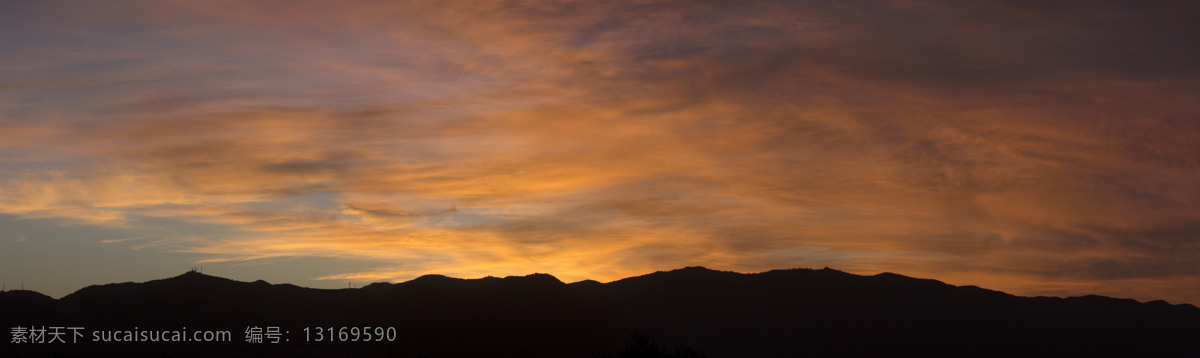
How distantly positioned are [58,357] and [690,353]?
2981 inches

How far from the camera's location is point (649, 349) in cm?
7919

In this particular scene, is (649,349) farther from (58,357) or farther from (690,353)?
(58,357)

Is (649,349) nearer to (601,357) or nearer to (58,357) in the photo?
(601,357)

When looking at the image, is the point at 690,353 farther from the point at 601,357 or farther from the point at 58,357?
the point at 58,357

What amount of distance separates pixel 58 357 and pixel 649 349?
71289 millimetres

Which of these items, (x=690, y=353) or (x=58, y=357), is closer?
(x=690, y=353)

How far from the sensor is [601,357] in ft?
249

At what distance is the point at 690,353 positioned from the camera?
7519cm

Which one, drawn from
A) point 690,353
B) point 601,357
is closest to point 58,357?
point 601,357

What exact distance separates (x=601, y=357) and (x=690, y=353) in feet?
23.2

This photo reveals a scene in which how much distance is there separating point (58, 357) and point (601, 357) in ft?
227

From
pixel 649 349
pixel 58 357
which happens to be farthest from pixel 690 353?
pixel 58 357

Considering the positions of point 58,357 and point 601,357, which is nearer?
point 601,357
